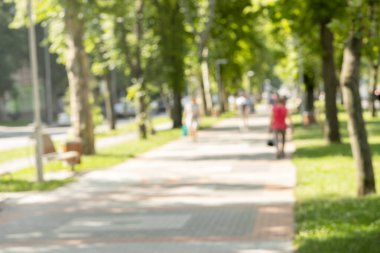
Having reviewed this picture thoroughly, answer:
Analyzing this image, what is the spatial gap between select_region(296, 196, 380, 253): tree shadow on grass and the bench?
26.1 feet

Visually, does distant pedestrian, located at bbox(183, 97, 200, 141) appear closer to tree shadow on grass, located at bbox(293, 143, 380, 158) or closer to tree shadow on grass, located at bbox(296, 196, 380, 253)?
tree shadow on grass, located at bbox(293, 143, 380, 158)

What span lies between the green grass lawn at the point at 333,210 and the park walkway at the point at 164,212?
23 centimetres

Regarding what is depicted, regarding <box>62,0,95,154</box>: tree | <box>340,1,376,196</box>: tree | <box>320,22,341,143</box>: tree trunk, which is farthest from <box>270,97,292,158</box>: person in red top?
<box>340,1,376,196</box>: tree

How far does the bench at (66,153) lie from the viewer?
64.3ft

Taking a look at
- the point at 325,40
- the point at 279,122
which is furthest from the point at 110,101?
the point at 279,122

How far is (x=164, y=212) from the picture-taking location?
1280 centimetres

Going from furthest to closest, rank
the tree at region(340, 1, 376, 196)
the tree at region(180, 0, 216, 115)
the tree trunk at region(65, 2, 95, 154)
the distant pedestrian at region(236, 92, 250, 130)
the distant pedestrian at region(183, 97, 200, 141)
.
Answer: the distant pedestrian at region(236, 92, 250, 130) → the distant pedestrian at region(183, 97, 200, 141) → the tree at region(180, 0, 216, 115) → the tree trunk at region(65, 2, 95, 154) → the tree at region(340, 1, 376, 196)

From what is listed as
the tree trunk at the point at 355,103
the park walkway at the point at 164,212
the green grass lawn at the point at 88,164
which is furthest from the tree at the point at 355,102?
the green grass lawn at the point at 88,164

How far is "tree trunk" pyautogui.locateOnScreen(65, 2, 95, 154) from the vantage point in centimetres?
2409

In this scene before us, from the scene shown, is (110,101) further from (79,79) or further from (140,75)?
(79,79)

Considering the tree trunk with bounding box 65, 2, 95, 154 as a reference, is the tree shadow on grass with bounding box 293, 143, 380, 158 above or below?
below

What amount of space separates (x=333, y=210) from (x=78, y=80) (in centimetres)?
1368

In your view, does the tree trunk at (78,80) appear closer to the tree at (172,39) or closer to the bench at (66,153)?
the bench at (66,153)

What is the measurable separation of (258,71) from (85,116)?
212 ft
